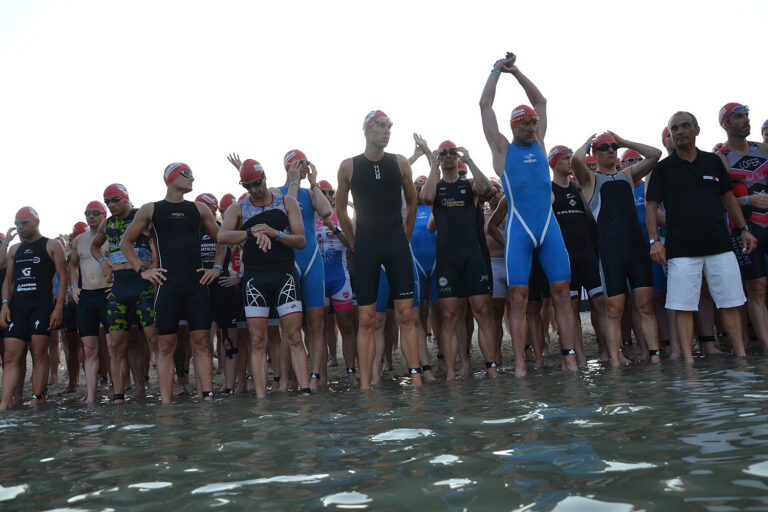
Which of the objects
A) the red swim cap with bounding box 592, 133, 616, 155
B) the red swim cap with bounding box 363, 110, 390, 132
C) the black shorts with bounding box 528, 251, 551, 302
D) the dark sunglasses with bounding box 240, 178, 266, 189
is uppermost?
the red swim cap with bounding box 363, 110, 390, 132

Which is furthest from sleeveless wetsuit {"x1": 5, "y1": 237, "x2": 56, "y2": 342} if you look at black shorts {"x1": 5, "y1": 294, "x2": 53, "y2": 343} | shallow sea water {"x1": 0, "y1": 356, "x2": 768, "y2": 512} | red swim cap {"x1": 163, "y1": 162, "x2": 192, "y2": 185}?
shallow sea water {"x1": 0, "y1": 356, "x2": 768, "y2": 512}

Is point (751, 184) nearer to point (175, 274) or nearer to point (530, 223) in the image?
point (530, 223)

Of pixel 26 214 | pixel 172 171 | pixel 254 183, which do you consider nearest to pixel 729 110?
pixel 254 183

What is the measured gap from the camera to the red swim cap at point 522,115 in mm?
6590

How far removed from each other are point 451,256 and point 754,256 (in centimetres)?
327

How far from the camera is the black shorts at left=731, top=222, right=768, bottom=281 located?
665 cm

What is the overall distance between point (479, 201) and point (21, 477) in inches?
218

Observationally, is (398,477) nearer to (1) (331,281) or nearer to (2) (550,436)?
(2) (550,436)

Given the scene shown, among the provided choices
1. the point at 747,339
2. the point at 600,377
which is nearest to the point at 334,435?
the point at 600,377

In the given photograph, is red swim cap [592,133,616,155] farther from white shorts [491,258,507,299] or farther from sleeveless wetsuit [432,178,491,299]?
white shorts [491,258,507,299]

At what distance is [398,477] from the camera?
→ 8.32 ft

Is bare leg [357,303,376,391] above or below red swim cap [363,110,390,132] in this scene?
below

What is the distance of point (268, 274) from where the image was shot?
6496 millimetres

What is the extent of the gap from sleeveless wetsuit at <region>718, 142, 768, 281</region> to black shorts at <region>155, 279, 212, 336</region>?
19.2ft
